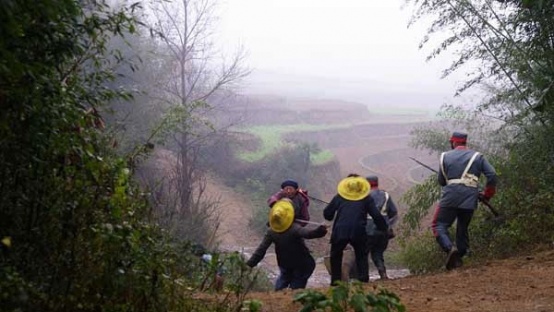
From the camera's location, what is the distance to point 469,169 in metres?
8.30

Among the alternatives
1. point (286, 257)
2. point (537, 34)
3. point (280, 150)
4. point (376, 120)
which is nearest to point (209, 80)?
point (280, 150)

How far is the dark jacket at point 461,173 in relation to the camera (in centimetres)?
828

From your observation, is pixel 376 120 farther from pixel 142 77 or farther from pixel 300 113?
pixel 142 77

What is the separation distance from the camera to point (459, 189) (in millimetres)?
8312

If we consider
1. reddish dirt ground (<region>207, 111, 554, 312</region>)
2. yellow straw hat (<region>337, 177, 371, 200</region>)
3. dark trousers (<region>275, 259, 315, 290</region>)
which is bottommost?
dark trousers (<region>275, 259, 315, 290</region>)

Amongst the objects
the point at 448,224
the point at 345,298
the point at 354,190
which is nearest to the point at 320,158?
the point at 448,224

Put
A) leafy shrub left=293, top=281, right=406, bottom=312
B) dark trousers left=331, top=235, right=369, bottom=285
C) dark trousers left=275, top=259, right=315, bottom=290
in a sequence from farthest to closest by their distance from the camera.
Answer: dark trousers left=275, top=259, right=315, bottom=290
dark trousers left=331, top=235, right=369, bottom=285
leafy shrub left=293, top=281, right=406, bottom=312

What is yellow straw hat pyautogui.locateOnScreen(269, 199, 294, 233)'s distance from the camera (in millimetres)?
7926

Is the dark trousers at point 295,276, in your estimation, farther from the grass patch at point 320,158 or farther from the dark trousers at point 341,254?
the grass patch at point 320,158

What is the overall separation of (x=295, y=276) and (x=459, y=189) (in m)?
2.17

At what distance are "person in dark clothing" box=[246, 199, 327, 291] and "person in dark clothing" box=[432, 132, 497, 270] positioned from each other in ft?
5.24

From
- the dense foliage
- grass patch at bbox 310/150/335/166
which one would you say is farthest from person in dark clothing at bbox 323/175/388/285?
grass patch at bbox 310/150/335/166

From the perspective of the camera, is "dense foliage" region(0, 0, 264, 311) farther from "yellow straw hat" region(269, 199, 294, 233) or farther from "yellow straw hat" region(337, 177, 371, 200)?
"yellow straw hat" region(337, 177, 371, 200)

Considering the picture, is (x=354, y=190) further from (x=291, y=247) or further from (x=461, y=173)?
(x=461, y=173)
